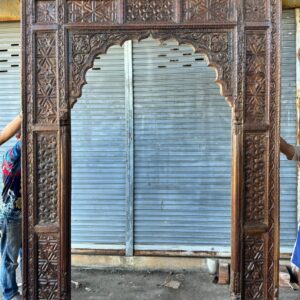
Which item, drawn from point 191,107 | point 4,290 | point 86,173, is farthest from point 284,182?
point 4,290

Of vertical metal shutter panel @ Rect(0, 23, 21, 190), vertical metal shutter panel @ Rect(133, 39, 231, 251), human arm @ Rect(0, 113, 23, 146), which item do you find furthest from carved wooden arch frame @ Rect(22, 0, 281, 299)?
vertical metal shutter panel @ Rect(0, 23, 21, 190)

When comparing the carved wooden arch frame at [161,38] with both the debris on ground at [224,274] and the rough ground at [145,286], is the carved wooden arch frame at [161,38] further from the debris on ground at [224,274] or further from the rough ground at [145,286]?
the debris on ground at [224,274]

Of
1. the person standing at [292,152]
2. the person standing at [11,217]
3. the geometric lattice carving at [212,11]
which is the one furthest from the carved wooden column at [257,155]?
the person standing at [11,217]

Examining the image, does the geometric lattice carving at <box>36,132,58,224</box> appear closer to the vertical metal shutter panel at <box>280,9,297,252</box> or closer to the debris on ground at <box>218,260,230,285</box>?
the debris on ground at <box>218,260,230,285</box>

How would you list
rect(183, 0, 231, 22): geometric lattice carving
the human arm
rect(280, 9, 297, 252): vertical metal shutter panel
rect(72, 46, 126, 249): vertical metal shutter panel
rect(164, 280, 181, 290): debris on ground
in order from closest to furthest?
1. rect(183, 0, 231, 22): geometric lattice carving
2. the human arm
3. rect(164, 280, 181, 290): debris on ground
4. rect(280, 9, 297, 252): vertical metal shutter panel
5. rect(72, 46, 126, 249): vertical metal shutter panel

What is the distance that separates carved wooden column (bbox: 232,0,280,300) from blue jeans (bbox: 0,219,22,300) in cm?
204

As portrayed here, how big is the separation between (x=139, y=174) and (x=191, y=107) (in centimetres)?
102

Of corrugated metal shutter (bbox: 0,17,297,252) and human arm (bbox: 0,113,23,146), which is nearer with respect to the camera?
human arm (bbox: 0,113,23,146)

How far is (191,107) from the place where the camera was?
4820mm

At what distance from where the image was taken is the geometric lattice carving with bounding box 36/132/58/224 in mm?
3158

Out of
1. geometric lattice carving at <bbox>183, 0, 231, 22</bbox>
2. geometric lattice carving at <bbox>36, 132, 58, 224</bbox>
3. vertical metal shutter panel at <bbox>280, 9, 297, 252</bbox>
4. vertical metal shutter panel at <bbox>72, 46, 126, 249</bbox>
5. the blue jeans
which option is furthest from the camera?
vertical metal shutter panel at <bbox>72, 46, 126, 249</bbox>

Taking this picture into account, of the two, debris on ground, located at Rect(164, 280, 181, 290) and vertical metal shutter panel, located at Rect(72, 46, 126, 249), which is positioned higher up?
vertical metal shutter panel, located at Rect(72, 46, 126, 249)

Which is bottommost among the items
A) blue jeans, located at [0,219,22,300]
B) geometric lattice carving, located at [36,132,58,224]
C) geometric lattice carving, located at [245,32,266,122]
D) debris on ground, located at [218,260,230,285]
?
debris on ground, located at [218,260,230,285]

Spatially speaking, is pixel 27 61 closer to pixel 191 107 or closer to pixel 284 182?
pixel 191 107
